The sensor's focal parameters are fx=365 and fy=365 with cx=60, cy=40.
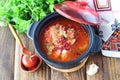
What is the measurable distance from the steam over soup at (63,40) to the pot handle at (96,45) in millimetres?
32

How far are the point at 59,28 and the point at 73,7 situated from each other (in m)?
0.09

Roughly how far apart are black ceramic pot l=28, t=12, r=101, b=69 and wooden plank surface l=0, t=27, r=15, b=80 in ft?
0.42

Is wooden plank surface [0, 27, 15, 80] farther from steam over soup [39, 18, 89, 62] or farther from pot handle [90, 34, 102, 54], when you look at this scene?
pot handle [90, 34, 102, 54]

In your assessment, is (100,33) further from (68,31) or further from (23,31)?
(23,31)

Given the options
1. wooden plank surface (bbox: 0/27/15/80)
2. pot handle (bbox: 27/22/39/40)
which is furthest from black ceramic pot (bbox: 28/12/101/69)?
wooden plank surface (bbox: 0/27/15/80)

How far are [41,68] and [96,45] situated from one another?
22cm

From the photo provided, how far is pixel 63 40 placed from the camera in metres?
1.22

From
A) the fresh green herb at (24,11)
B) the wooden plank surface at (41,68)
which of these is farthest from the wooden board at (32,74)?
the fresh green herb at (24,11)

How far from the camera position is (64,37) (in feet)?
4.03

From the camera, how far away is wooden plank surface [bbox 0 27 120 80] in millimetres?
1249

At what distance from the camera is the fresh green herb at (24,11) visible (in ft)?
4.17

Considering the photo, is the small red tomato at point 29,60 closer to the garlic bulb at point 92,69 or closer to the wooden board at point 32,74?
the wooden board at point 32,74

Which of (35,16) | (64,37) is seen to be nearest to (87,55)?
(64,37)

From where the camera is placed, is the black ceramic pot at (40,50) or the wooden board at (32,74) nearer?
the black ceramic pot at (40,50)
